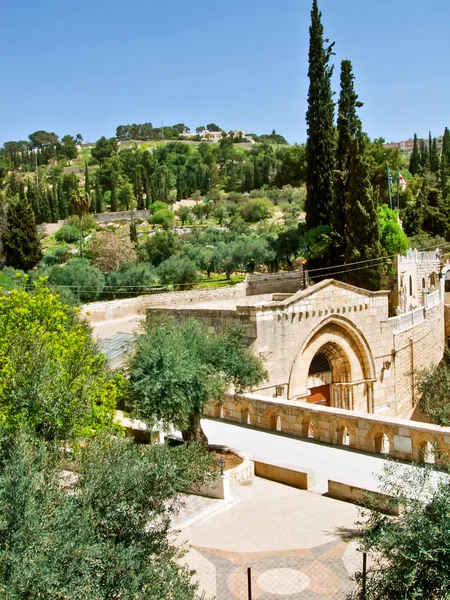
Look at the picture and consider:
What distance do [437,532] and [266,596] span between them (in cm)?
234

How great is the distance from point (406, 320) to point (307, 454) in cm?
1214

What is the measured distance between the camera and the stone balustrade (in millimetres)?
10664

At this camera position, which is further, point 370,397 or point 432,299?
point 432,299

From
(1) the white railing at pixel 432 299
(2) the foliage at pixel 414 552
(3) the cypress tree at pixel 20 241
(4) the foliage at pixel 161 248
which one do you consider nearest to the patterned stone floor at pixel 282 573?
(2) the foliage at pixel 414 552

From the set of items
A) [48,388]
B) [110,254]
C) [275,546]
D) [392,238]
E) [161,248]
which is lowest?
[275,546]

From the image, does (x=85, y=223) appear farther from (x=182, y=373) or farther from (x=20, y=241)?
(x=182, y=373)

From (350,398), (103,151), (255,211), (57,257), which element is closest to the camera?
(350,398)

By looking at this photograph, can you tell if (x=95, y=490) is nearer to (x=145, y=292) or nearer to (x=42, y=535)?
(x=42, y=535)

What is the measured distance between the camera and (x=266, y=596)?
652 centimetres

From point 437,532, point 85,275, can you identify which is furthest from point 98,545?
point 85,275

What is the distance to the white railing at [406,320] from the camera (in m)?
21.2

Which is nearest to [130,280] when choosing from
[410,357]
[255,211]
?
[410,357]

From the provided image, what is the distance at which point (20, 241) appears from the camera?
148 ft

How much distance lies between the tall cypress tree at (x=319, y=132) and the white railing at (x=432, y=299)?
887 centimetres
